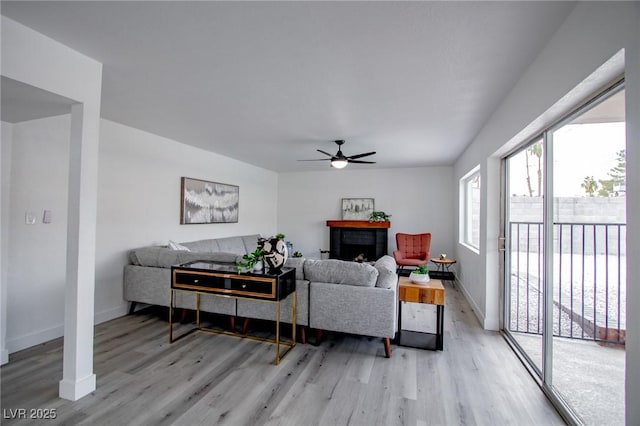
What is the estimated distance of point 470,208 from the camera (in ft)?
17.8

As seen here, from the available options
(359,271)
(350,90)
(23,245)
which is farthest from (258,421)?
(23,245)

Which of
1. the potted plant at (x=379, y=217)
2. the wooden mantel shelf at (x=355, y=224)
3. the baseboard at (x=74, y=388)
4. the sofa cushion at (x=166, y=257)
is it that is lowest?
the baseboard at (x=74, y=388)

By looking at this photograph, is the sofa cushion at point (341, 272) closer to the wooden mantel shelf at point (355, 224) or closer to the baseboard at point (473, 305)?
the baseboard at point (473, 305)

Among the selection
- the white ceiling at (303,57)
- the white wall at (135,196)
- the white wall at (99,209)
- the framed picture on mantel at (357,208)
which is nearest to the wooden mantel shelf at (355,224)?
the framed picture on mantel at (357,208)

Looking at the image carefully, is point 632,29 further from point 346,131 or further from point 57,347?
point 57,347

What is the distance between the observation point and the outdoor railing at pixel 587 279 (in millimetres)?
1665

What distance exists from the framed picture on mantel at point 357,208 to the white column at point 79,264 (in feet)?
18.2

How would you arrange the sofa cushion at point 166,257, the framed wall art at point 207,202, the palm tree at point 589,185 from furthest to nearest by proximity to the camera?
1. the framed wall art at point 207,202
2. the sofa cushion at point 166,257
3. the palm tree at point 589,185

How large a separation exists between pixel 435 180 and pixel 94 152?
20.3 feet

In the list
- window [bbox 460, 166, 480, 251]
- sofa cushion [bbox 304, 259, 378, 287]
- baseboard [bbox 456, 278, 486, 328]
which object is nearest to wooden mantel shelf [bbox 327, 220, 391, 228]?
window [bbox 460, 166, 480, 251]

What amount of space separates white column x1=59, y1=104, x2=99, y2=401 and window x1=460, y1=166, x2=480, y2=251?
470 cm

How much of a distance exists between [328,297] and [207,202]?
3.24 m

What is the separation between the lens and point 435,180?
6.63m

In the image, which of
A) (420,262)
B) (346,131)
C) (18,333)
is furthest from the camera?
(420,262)
